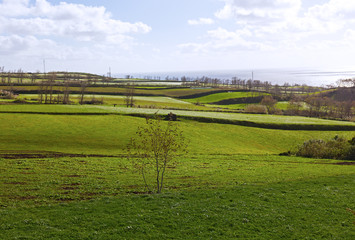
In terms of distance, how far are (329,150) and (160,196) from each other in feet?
151

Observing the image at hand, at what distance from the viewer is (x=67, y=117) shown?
77.0m

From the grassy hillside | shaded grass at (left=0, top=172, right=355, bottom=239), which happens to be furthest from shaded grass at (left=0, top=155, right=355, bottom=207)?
the grassy hillside

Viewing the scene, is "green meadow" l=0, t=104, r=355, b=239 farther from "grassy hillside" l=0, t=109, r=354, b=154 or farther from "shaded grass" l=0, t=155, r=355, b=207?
"grassy hillside" l=0, t=109, r=354, b=154

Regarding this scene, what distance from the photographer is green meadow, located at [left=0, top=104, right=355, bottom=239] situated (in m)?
17.8

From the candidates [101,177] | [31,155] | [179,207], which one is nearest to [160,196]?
[179,207]

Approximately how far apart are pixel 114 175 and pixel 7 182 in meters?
11.1

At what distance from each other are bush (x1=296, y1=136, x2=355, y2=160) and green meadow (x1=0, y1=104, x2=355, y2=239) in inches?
297

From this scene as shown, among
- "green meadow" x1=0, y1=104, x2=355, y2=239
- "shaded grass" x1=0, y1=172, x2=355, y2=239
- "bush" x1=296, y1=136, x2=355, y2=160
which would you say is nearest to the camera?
"shaded grass" x1=0, y1=172, x2=355, y2=239

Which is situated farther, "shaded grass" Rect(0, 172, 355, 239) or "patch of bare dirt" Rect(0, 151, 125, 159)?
"patch of bare dirt" Rect(0, 151, 125, 159)

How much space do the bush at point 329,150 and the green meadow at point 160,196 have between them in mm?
7534

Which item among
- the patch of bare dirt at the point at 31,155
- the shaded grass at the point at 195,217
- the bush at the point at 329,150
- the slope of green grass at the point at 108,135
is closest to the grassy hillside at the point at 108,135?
the slope of green grass at the point at 108,135

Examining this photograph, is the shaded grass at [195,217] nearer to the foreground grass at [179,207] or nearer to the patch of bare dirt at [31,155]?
the foreground grass at [179,207]

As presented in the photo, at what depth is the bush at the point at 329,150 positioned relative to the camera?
54819 mm

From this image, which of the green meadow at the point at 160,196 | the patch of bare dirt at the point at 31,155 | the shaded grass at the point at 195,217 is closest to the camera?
the shaded grass at the point at 195,217
